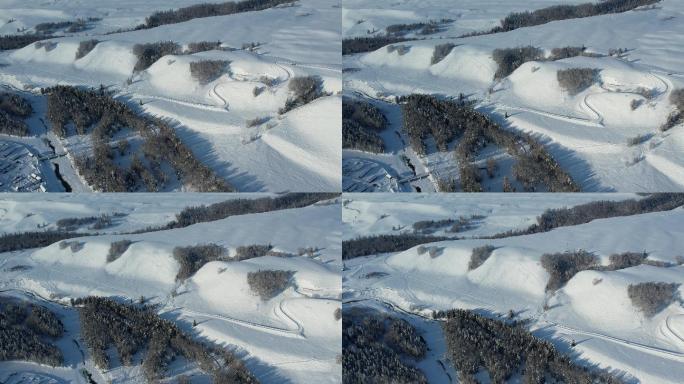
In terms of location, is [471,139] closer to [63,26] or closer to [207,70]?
[207,70]

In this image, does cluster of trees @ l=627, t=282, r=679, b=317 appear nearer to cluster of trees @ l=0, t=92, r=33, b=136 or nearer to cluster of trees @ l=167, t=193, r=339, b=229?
cluster of trees @ l=167, t=193, r=339, b=229

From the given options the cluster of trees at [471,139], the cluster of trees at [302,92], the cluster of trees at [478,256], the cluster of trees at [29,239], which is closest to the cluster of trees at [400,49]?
the cluster of trees at [471,139]

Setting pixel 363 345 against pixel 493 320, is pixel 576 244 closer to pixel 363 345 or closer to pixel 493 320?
pixel 493 320

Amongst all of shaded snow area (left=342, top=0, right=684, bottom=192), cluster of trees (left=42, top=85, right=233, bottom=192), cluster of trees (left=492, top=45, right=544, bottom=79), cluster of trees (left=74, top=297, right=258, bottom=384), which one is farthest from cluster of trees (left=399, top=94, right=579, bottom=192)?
cluster of trees (left=74, top=297, right=258, bottom=384)

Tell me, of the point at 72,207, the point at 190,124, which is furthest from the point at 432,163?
the point at 72,207

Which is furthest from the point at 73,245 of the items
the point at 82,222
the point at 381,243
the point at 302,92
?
the point at 381,243

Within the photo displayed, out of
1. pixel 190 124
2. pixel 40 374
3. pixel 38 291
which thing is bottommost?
pixel 40 374
